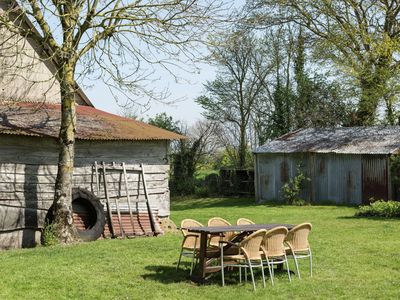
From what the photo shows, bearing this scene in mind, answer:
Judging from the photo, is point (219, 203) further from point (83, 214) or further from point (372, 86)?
point (83, 214)

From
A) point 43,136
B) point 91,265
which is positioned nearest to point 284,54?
point 43,136

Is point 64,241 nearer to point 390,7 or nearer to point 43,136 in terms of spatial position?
point 43,136

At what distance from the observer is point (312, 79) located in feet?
133

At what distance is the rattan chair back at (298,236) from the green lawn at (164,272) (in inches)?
21.0

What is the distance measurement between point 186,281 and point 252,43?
113 feet

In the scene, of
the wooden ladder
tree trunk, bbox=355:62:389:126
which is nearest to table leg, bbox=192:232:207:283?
the wooden ladder

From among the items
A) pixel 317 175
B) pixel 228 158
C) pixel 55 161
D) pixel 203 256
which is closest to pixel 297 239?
pixel 203 256

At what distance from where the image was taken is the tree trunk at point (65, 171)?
15.2 meters

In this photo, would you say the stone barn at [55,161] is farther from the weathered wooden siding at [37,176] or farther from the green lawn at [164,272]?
the green lawn at [164,272]

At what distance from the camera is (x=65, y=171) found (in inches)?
603

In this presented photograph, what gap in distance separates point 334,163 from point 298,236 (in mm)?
18461

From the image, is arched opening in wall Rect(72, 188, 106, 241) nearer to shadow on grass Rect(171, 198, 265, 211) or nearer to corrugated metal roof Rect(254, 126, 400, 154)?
shadow on grass Rect(171, 198, 265, 211)

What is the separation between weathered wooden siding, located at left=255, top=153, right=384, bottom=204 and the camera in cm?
2675

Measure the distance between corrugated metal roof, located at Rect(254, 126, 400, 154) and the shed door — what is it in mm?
475
